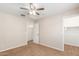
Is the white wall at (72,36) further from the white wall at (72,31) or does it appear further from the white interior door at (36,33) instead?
the white interior door at (36,33)

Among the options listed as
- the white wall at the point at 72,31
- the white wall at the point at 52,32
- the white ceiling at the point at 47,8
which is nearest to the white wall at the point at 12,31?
the white ceiling at the point at 47,8

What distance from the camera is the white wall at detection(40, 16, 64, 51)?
1688mm

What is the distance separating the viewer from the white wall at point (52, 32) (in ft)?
5.54

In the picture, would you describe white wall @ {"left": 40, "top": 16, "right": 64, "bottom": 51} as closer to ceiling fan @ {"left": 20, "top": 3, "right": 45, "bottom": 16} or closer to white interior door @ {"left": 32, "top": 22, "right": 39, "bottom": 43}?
white interior door @ {"left": 32, "top": 22, "right": 39, "bottom": 43}

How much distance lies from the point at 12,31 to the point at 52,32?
0.80 metres

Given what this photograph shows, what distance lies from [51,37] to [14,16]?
846 mm

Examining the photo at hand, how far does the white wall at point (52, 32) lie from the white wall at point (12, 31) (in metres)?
0.35

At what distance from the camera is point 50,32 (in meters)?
1.74

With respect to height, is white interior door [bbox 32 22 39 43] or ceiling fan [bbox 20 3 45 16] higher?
ceiling fan [bbox 20 3 45 16]

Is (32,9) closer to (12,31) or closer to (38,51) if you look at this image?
(12,31)

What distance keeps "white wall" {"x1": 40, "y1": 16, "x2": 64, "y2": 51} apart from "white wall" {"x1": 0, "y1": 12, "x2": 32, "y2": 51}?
0.35 m

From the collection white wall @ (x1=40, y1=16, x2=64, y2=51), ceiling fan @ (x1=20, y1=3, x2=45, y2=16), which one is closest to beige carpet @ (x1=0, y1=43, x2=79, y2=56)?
white wall @ (x1=40, y1=16, x2=64, y2=51)

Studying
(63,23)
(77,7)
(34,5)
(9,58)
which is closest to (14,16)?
(34,5)

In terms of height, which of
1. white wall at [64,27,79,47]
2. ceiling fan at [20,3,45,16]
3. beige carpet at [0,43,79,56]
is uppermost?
ceiling fan at [20,3,45,16]
